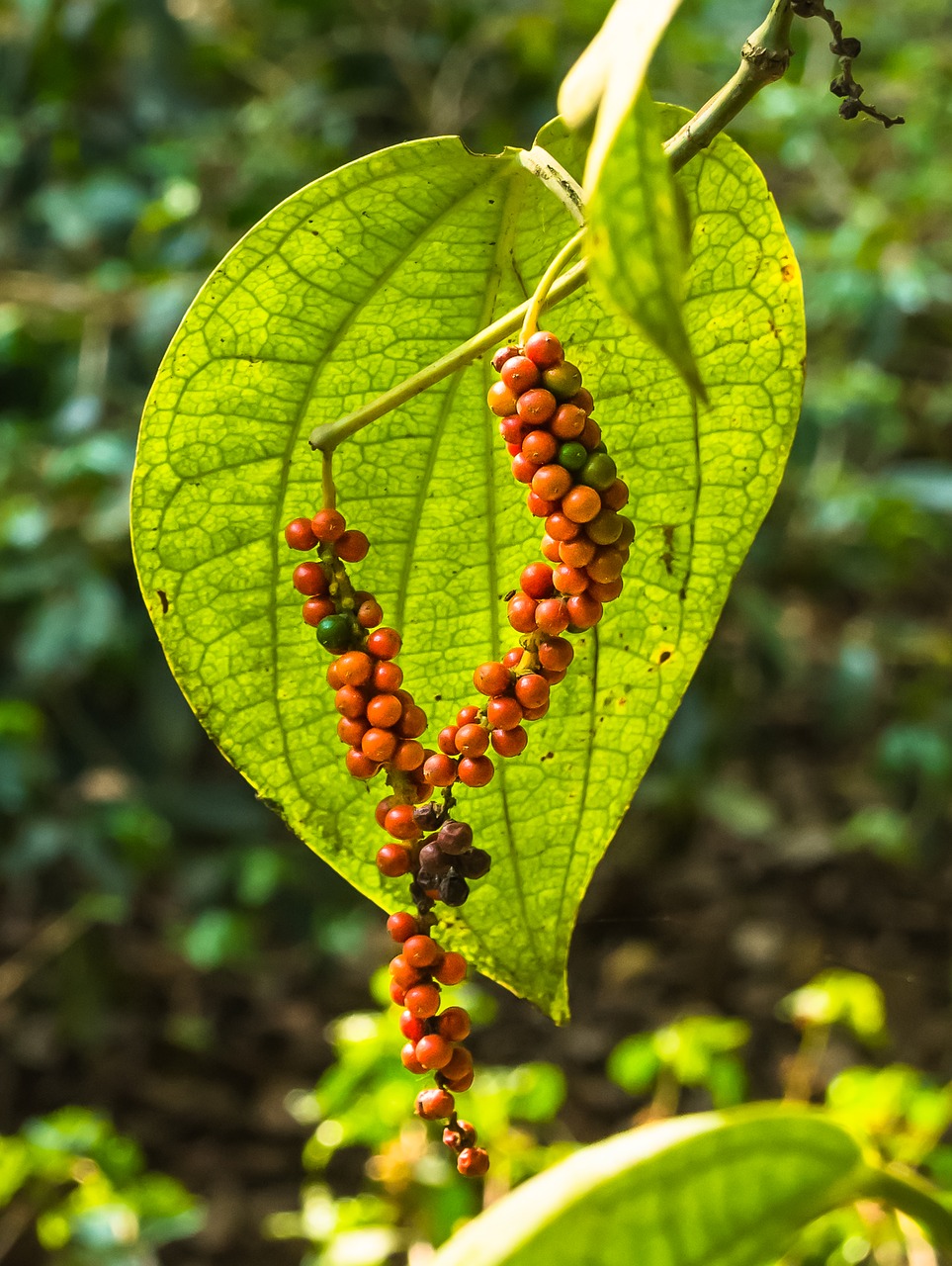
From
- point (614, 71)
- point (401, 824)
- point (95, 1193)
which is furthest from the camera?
point (95, 1193)

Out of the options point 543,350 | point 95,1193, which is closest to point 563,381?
point 543,350

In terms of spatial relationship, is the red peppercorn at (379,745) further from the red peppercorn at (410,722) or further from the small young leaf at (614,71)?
the small young leaf at (614,71)

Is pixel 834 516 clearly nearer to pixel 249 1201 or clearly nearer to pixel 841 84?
pixel 249 1201

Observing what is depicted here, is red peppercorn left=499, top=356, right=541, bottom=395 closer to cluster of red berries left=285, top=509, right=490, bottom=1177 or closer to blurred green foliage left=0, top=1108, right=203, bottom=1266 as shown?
cluster of red berries left=285, top=509, right=490, bottom=1177

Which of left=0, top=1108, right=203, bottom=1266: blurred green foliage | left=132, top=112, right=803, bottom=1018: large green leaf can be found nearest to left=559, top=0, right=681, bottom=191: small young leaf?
left=132, top=112, right=803, bottom=1018: large green leaf

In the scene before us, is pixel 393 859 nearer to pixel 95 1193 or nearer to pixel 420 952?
pixel 420 952

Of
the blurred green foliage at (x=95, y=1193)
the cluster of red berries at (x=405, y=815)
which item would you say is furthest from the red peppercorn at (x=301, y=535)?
the blurred green foliage at (x=95, y=1193)

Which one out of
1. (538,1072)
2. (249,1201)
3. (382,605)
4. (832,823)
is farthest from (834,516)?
(382,605)

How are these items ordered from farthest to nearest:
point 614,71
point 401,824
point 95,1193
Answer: point 95,1193 → point 401,824 → point 614,71
